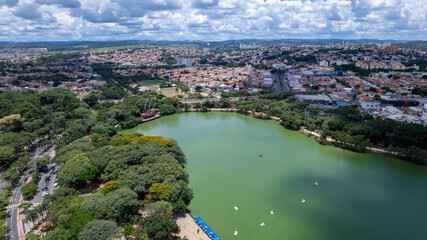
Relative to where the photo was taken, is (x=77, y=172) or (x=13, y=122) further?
(x=13, y=122)

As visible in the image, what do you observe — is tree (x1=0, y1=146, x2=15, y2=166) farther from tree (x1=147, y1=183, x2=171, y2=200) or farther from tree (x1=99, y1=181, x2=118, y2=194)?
tree (x1=147, y1=183, x2=171, y2=200)

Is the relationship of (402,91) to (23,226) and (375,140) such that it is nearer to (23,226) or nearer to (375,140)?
(375,140)

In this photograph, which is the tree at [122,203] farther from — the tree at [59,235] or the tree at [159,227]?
the tree at [59,235]

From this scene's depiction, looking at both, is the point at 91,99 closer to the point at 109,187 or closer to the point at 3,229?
the point at 109,187

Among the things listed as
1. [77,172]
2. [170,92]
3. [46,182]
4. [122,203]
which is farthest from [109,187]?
[170,92]

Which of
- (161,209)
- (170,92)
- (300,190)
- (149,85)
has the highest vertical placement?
(149,85)

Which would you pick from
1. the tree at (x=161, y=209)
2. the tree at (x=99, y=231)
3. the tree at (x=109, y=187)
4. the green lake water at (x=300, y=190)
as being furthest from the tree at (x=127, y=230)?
the green lake water at (x=300, y=190)

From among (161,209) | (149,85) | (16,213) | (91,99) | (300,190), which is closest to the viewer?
(161,209)

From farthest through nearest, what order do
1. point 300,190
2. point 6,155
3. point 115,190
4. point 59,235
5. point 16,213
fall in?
point 6,155, point 300,190, point 115,190, point 16,213, point 59,235
